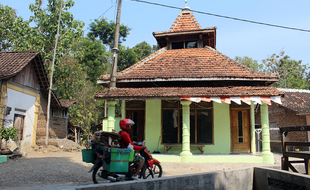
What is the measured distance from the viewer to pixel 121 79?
11195 millimetres

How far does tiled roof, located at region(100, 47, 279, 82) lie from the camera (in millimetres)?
10719

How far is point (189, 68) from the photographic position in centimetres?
1166

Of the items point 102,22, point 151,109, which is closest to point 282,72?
point 102,22

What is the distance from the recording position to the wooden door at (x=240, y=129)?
11.5 metres

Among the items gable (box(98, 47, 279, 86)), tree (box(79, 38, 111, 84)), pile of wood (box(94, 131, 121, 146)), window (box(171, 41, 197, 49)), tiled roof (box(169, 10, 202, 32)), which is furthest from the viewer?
tree (box(79, 38, 111, 84))

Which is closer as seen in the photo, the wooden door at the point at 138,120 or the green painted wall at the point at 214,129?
the green painted wall at the point at 214,129

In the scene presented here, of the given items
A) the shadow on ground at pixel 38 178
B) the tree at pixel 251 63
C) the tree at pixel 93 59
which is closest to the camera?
the shadow on ground at pixel 38 178

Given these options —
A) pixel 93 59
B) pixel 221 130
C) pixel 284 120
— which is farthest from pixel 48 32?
pixel 284 120

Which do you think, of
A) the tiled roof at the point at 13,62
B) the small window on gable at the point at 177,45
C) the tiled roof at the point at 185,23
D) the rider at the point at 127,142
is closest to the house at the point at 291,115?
the tiled roof at the point at 185,23

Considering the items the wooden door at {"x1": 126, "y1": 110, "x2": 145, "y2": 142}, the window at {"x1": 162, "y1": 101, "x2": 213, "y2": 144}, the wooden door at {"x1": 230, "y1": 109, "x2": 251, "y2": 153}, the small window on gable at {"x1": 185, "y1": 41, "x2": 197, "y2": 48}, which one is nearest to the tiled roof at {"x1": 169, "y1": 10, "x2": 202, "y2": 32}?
the small window on gable at {"x1": 185, "y1": 41, "x2": 197, "y2": 48}

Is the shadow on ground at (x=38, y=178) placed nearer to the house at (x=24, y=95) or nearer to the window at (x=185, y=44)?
the house at (x=24, y=95)

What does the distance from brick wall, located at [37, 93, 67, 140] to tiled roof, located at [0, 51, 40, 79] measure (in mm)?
3000

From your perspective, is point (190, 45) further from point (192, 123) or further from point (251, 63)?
point (251, 63)

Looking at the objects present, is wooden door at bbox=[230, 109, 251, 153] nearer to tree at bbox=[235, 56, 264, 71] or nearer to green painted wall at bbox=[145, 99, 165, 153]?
green painted wall at bbox=[145, 99, 165, 153]
